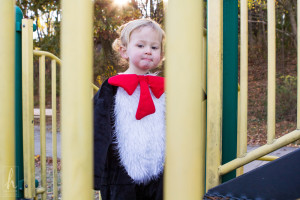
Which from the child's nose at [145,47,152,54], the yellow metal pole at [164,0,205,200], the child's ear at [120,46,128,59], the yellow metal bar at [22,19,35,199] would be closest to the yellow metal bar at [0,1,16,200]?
the yellow metal pole at [164,0,205,200]

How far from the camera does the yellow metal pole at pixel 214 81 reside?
967mm

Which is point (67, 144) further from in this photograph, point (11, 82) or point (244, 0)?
point (244, 0)

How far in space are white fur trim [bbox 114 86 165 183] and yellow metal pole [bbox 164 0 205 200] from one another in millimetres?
1109

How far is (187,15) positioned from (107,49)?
8.21 m

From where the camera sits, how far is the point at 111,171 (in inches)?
68.1

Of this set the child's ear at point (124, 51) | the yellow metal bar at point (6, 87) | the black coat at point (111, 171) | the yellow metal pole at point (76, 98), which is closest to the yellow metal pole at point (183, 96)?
the yellow metal pole at point (76, 98)

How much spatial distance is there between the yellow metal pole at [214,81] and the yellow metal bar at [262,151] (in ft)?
0.17

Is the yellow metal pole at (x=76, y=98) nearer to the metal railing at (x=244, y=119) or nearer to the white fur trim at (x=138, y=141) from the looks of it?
the metal railing at (x=244, y=119)

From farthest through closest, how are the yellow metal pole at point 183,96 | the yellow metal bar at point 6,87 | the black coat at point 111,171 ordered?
the black coat at point 111,171, the yellow metal bar at point 6,87, the yellow metal pole at point 183,96

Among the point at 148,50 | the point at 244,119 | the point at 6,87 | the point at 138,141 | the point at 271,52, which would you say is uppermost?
the point at 148,50

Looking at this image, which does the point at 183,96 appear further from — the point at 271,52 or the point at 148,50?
the point at 148,50

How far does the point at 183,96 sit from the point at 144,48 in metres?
1.20

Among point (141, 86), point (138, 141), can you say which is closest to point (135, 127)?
point (138, 141)

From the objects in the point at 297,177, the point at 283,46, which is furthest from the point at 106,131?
the point at 283,46
